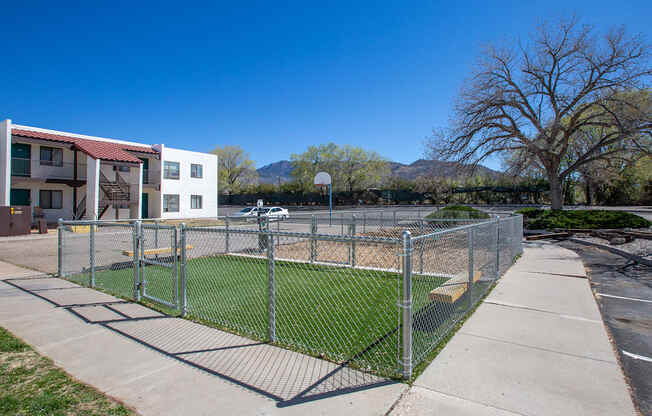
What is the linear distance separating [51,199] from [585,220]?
1310 inches

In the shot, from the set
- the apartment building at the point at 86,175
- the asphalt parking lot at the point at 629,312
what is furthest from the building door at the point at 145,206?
the asphalt parking lot at the point at 629,312

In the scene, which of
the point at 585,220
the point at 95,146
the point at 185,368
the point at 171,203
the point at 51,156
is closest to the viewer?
the point at 185,368

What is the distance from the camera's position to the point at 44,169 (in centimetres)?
2389

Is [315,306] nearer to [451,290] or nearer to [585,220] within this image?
[451,290]

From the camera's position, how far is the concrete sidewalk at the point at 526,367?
116 inches

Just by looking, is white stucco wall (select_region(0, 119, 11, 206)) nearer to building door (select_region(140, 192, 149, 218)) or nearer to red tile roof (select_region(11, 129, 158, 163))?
red tile roof (select_region(11, 129, 158, 163))

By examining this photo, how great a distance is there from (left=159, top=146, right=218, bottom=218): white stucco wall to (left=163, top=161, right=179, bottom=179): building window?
0.27 m

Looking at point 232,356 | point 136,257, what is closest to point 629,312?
point 232,356

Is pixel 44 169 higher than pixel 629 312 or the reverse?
higher

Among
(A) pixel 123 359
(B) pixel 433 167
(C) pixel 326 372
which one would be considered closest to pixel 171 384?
(A) pixel 123 359

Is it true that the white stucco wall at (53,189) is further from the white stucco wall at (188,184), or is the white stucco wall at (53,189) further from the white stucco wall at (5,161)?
the white stucco wall at (188,184)

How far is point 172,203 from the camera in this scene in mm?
31688

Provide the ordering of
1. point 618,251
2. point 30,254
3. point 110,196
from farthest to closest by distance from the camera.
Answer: point 110,196 → point 30,254 → point 618,251

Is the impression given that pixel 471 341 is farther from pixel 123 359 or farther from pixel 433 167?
pixel 433 167
